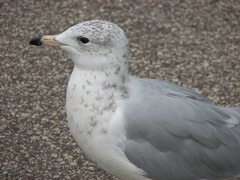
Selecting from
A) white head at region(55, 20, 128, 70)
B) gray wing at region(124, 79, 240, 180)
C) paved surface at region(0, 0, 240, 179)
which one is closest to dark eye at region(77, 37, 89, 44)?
white head at region(55, 20, 128, 70)

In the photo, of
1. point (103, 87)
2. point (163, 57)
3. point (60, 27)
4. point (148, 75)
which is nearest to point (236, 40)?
point (163, 57)

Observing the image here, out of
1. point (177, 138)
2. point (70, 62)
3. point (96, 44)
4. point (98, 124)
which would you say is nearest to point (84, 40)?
point (96, 44)

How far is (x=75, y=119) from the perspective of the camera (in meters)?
2.92

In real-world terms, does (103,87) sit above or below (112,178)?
above

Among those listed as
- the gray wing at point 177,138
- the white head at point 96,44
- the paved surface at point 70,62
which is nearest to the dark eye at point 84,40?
Result: the white head at point 96,44

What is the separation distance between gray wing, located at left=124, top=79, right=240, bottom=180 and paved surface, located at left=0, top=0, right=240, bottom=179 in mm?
950

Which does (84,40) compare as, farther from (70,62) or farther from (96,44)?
(70,62)

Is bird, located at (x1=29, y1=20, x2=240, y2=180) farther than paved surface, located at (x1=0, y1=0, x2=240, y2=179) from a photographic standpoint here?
No

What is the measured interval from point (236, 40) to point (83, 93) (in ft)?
10.2

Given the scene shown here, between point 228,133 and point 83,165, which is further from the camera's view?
point 83,165

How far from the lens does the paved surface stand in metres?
3.85

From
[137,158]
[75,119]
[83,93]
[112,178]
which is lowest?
[112,178]

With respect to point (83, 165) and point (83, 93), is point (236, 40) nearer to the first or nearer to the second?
point (83, 165)

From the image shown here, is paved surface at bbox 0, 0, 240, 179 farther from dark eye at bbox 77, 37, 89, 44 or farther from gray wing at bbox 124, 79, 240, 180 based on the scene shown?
dark eye at bbox 77, 37, 89, 44
